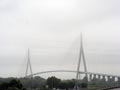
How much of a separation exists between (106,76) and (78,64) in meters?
23.2

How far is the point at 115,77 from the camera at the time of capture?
74.6m

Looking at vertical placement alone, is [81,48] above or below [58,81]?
above

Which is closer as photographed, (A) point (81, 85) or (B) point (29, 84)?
(A) point (81, 85)

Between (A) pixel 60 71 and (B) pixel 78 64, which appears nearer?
(B) pixel 78 64

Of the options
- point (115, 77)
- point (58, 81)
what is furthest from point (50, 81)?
point (115, 77)

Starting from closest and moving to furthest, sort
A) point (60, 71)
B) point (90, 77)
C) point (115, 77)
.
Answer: point (115, 77) → point (90, 77) → point (60, 71)

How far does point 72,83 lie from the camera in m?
74.9

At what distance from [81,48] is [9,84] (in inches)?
618

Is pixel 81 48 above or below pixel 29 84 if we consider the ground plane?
above

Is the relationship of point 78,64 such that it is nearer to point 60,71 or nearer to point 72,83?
point 72,83

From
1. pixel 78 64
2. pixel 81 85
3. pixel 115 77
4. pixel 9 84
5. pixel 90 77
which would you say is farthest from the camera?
pixel 90 77

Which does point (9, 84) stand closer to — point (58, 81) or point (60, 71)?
point (58, 81)

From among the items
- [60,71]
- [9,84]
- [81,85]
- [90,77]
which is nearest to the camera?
[9,84]

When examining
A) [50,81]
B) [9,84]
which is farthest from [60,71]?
[9,84]
